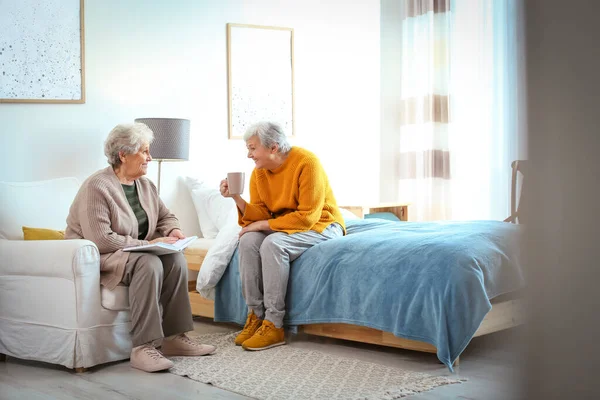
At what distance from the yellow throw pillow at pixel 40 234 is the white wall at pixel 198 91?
739mm

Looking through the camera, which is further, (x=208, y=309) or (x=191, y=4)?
(x=191, y=4)

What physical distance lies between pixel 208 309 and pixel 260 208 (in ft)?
2.27

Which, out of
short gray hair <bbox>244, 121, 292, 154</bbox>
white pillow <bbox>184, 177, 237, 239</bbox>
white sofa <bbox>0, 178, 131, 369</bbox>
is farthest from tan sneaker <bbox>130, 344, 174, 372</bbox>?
white pillow <bbox>184, 177, 237, 239</bbox>

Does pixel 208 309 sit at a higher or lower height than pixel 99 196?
lower

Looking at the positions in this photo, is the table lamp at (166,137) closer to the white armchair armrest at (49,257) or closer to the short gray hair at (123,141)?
the short gray hair at (123,141)

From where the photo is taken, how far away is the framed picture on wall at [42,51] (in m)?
3.77

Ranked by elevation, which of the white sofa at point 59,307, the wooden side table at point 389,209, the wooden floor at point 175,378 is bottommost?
the wooden floor at point 175,378

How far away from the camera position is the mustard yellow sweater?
10.6 ft

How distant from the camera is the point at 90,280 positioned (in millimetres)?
2773

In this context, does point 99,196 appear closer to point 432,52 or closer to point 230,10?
point 230,10

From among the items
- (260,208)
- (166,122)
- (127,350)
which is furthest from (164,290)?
(166,122)

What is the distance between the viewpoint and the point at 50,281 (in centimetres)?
284

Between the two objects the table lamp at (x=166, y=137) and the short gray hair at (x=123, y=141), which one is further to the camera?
the table lamp at (x=166, y=137)

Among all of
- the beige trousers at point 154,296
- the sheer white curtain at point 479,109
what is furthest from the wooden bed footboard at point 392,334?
the sheer white curtain at point 479,109
